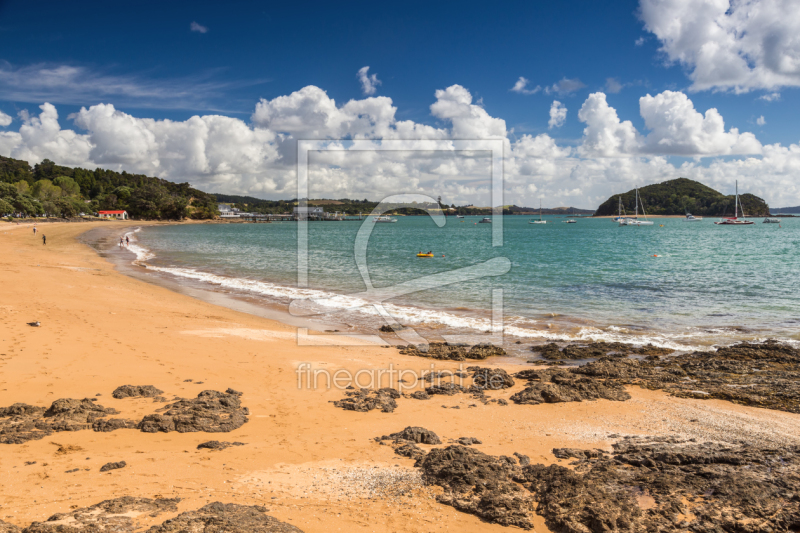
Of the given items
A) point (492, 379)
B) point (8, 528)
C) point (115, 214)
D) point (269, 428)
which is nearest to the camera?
point (8, 528)

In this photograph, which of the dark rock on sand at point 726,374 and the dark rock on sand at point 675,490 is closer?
the dark rock on sand at point 675,490

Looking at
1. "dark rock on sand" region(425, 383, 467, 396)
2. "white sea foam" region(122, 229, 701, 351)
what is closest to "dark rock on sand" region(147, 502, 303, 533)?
"dark rock on sand" region(425, 383, 467, 396)

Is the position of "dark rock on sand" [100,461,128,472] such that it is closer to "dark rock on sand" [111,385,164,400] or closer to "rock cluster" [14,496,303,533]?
"rock cluster" [14,496,303,533]

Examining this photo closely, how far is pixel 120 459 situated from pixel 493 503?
5278mm

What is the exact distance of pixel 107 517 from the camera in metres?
4.55

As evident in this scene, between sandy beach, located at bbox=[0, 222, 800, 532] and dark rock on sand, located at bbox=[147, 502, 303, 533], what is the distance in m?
0.26

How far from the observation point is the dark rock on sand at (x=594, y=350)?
520 inches

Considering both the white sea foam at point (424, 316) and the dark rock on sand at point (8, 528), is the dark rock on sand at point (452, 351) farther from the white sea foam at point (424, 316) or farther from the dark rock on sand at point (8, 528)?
the dark rock on sand at point (8, 528)

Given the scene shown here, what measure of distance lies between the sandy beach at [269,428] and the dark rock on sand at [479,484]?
0.18 metres

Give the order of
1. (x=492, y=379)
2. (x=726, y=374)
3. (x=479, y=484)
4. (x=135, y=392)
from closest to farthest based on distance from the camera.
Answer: (x=479, y=484) → (x=135, y=392) → (x=492, y=379) → (x=726, y=374)

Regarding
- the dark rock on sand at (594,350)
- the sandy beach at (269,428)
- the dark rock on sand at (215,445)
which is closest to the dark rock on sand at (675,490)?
the sandy beach at (269,428)

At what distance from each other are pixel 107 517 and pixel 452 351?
1005 centimetres

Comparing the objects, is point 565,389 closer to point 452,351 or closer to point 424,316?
point 452,351

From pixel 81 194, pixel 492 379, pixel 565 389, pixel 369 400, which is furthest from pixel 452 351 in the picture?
pixel 81 194
